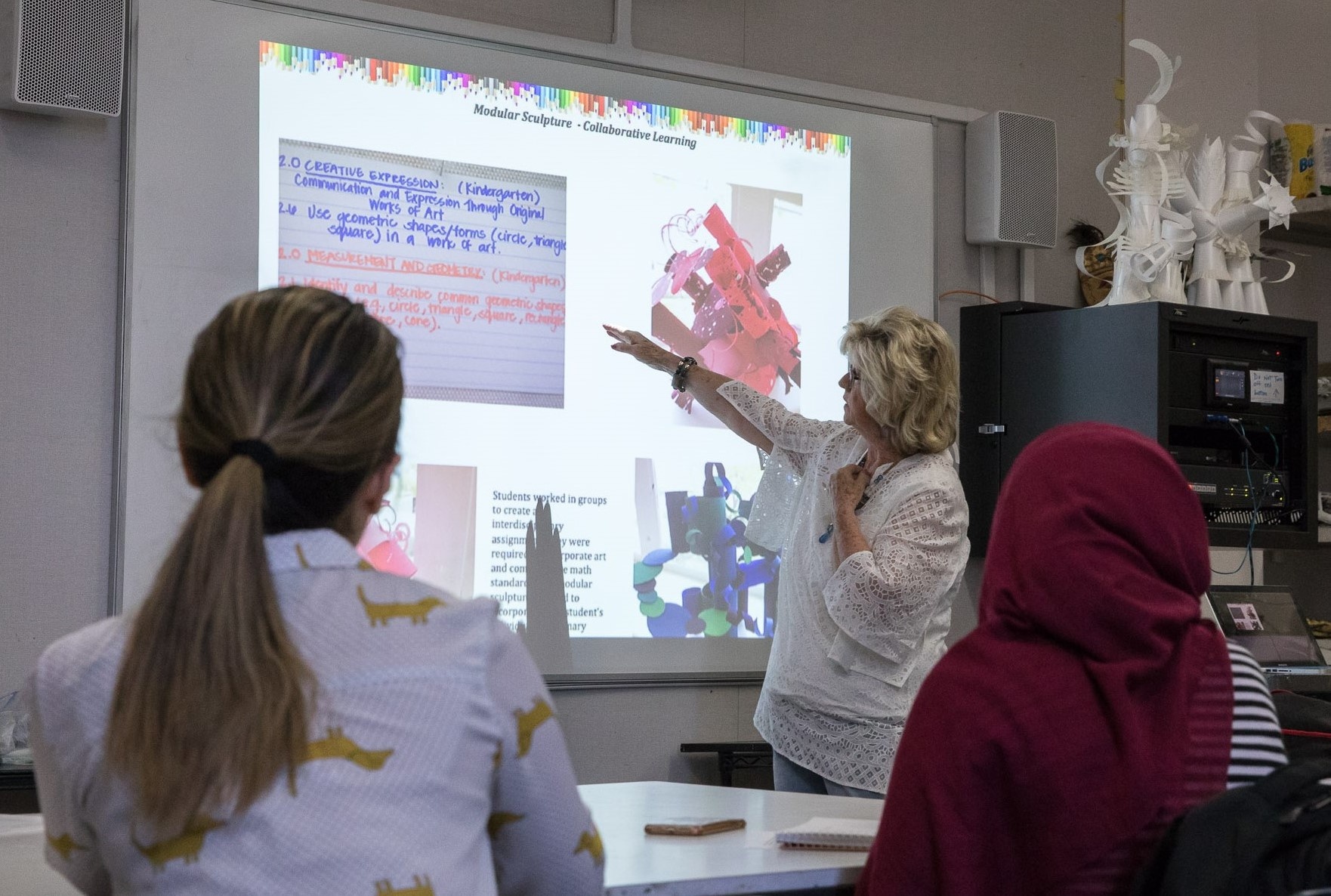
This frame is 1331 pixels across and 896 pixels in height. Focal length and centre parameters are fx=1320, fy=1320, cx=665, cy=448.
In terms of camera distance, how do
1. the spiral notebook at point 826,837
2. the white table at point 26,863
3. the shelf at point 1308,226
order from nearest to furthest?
the white table at point 26,863
the spiral notebook at point 826,837
the shelf at point 1308,226

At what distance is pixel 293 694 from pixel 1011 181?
10.7 feet

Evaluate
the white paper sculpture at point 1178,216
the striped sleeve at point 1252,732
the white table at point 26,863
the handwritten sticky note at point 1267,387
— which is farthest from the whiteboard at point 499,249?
the striped sleeve at point 1252,732

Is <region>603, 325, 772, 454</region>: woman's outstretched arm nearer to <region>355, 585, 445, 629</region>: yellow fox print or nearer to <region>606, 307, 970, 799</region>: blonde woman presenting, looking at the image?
<region>606, 307, 970, 799</region>: blonde woman presenting

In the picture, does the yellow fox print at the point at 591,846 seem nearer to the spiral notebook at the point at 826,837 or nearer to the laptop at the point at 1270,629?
the spiral notebook at the point at 826,837

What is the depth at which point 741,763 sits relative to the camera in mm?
3441

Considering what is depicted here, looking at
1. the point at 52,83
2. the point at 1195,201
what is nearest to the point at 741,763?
the point at 1195,201

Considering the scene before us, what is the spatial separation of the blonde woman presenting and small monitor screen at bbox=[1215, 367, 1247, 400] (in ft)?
3.68

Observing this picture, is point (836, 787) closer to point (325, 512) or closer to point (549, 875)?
point (549, 875)

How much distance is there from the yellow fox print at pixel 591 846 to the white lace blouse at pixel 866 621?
142 cm

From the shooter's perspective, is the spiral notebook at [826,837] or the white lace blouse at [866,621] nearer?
the spiral notebook at [826,837]

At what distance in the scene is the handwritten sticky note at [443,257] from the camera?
120 inches

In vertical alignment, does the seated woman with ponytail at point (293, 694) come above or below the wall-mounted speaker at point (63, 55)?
below

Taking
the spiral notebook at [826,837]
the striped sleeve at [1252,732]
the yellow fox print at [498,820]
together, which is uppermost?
the striped sleeve at [1252,732]

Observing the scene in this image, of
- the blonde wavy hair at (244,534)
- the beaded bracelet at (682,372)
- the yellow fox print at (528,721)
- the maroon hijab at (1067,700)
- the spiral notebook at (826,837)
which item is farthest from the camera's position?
the beaded bracelet at (682,372)
